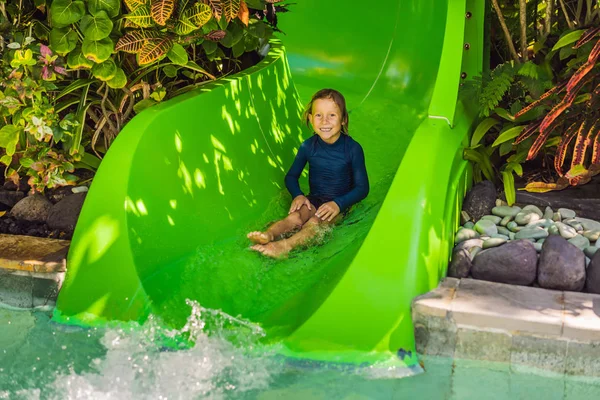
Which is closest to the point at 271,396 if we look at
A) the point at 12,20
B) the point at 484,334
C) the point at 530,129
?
the point at 484,334

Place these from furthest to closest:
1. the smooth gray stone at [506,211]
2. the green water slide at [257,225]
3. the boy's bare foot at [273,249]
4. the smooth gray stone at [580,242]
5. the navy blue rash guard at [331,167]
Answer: the navy blue rash guard at [331,167]
the smooth gray stone at [506,211]
the boy's bare foot at [273,249]
the smooth gray stone at [580,242]
the green water slide at [257,225]

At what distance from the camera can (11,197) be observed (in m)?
3.96

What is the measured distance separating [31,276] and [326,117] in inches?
62.4

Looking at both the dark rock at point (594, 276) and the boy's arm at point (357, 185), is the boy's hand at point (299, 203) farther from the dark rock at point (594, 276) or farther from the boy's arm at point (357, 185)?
the dark rock at point (594, 276)

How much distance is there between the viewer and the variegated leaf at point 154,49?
338 centimetres

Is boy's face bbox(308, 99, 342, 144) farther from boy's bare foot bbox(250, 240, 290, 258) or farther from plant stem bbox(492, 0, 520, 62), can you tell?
plant stem bbox(492, 0, 520, 62)

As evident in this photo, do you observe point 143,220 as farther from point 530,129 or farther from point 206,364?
point 530,129

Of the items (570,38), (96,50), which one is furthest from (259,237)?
(570,38)

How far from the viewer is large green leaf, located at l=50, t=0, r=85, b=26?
3.33 meters

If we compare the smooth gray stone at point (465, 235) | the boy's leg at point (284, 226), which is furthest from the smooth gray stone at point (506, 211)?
the boy's leg at point (284, 226)

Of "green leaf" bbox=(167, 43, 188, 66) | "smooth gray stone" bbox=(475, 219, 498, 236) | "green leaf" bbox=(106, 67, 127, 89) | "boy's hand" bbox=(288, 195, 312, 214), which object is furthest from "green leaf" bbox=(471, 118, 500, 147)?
"green leaf" bbox=(106, 67, 127, 89)

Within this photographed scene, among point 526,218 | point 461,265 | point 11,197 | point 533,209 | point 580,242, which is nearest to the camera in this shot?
point 461,265

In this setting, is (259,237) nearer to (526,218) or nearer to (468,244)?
(468,244)

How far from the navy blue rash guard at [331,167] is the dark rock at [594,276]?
1.17 metres
